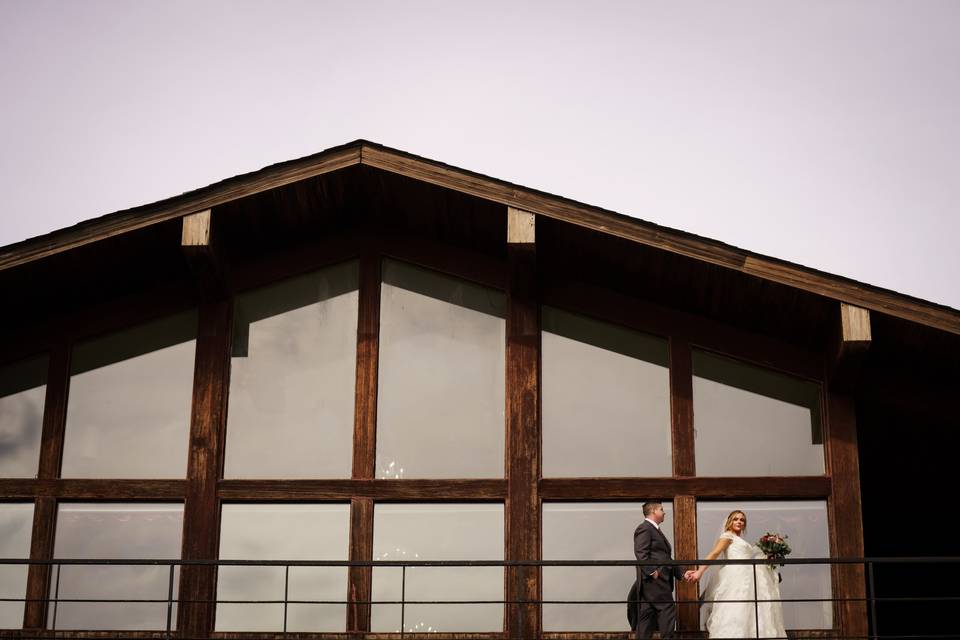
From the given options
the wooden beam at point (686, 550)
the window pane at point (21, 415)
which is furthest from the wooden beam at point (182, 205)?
the wooden beam at point (686, 550)

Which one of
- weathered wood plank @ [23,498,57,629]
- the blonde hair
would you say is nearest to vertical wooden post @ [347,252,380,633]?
weathered wood plank @ [23,498,57,629]

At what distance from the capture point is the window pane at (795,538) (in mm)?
10672

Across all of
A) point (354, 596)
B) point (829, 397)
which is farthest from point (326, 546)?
point (829, 397)

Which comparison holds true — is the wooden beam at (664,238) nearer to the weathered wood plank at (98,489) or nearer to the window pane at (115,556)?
the weathered wood plank at (98,489)

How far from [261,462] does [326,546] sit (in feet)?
3.14

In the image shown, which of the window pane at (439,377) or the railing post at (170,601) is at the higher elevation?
the window pane at (439,377)

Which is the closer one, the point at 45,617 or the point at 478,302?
the point at 45,617

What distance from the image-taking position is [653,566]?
403 inches

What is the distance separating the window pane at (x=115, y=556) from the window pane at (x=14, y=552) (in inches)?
11.0

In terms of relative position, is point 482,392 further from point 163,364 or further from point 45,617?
point 45,617

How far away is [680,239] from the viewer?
10.7 metres

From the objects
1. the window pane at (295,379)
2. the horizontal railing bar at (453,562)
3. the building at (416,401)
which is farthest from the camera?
the window pane at (295,379)

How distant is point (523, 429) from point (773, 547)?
235cm

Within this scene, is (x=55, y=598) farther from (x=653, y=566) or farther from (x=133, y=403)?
(x=653, y=566)
